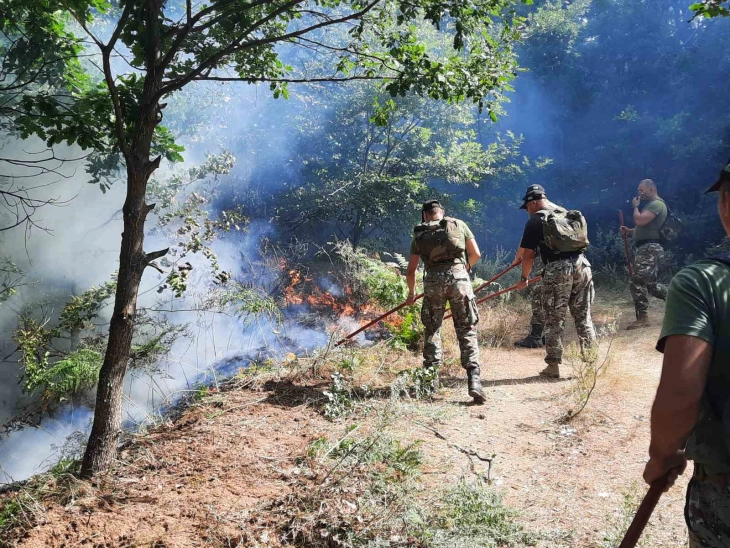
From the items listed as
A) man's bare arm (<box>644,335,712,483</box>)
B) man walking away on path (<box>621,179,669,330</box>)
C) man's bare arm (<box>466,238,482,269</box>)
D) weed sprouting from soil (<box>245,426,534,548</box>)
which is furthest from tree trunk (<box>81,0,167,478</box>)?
man walking away on path (<box>621,179,669,330</box>)

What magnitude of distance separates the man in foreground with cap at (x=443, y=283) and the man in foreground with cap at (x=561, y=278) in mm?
1085

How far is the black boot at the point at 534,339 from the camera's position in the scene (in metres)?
7.52

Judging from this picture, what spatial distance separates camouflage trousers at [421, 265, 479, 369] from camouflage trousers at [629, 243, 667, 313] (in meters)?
4.06

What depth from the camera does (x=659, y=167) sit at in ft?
42.9

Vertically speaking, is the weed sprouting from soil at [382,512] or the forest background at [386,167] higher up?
the forest background at [386,167]

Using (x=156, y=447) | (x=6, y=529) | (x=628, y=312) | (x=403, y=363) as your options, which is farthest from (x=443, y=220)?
(x=628, y=312)

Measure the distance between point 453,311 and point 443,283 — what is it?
Result: 13.1 inches

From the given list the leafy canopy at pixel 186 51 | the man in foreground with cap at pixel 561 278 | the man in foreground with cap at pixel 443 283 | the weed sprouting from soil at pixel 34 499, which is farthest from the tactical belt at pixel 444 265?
the weed sprouting from soil at pixel 34 499

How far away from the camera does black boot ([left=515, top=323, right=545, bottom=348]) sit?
7.52m

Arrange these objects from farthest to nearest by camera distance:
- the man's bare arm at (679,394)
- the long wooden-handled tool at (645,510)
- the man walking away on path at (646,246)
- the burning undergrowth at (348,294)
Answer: the man walking away on path at (646,246)
the burning undergrowth at (348,294)
the long wooden-handled tool at (645,510)
the man's bare arm at (679,394)

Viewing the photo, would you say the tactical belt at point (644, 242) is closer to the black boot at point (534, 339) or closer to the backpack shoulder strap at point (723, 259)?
the black boot at point (534, 339)

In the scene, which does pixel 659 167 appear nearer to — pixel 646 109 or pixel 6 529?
pixel 646 109

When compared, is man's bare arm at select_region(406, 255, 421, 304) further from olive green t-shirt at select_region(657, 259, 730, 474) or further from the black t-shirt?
olive green t-shirt at select_region(657, 259, 730, 474)

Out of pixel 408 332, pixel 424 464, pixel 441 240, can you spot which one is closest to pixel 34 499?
pixel 424 464
